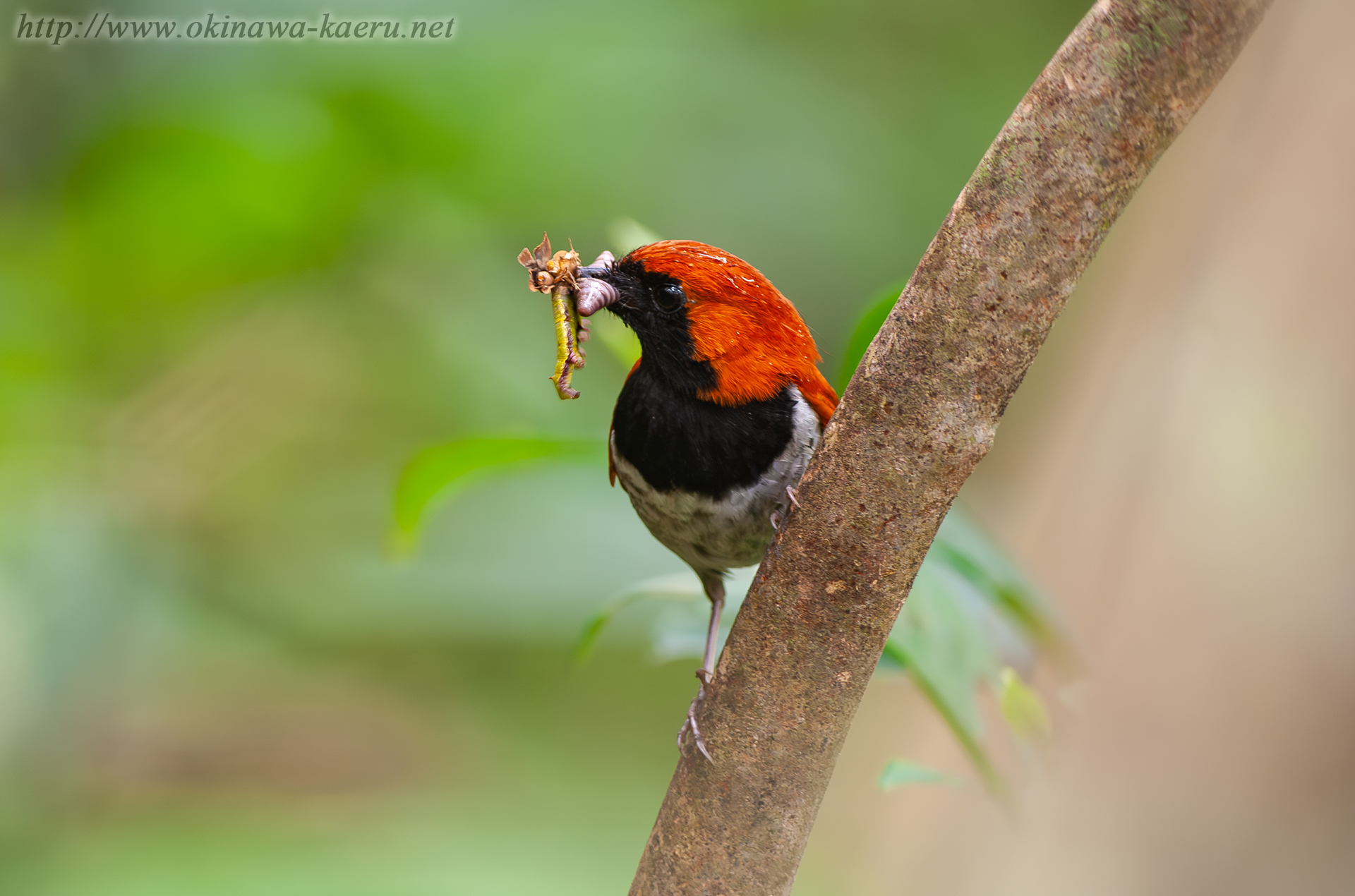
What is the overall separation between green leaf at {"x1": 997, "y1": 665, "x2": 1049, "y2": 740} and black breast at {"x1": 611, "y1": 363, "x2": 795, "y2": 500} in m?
0.71

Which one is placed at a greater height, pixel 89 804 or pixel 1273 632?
pixel 1273 632

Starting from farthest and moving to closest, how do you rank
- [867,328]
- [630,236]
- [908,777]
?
[630,236] → [867,328] → [908,777]

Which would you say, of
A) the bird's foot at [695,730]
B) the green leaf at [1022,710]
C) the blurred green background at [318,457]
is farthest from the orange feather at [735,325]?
the blurred green background at [318,457]

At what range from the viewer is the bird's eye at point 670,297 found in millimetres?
2287

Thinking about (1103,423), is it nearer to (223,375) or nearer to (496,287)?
(496,287)

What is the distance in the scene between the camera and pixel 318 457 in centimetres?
478

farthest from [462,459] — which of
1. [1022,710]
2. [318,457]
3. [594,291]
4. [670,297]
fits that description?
[318,457]

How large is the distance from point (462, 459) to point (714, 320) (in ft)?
1.96

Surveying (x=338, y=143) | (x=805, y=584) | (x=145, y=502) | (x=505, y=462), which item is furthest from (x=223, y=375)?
(x=805, y=584)

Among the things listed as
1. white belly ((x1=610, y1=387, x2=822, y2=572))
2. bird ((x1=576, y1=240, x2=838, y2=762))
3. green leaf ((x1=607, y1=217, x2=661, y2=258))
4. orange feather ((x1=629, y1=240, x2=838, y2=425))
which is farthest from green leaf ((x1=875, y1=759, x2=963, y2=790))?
green leaf ((x1=607, y1=217, x2=661, y2=258))

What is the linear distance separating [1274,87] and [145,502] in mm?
3825

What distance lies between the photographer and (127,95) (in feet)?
12.0

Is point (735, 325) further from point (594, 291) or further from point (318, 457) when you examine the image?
point (318, 457)

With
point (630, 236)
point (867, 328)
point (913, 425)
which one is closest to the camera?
point (913, 425)
